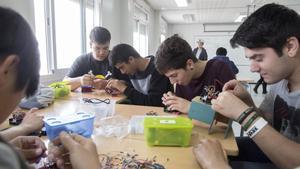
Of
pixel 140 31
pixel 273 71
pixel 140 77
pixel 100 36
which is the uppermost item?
Answer: pixel 140 31

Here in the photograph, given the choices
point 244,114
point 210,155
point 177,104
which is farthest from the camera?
point 177,104

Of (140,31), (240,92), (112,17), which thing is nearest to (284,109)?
(240,92)

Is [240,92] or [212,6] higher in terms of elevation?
[212,6]

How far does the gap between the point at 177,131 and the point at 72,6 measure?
9.94ft

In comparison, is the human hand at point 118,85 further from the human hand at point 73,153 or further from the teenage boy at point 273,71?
the human hand at point 73,153

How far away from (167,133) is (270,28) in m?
0.62

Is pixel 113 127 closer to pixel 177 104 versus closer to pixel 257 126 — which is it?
pixel 177 104

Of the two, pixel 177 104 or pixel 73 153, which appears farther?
pixel 177 104

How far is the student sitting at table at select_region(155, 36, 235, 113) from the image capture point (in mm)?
1590

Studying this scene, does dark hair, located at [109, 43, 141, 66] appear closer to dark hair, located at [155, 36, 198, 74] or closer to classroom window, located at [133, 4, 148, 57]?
dark hair, located at [155, 36, 198, 74]

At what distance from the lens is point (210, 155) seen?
937 millimetres

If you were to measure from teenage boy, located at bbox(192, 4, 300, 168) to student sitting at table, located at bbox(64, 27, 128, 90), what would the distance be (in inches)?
61.8

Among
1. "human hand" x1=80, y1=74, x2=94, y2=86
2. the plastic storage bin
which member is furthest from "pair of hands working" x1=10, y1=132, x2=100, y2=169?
"human hand" x1=80, y1=74, x2=94, y2=86

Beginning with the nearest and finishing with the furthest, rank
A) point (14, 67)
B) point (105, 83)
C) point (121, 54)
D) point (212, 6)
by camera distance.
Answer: point (14, 67) < point (121, 54) < point (105, 83) < point (212, 6)
